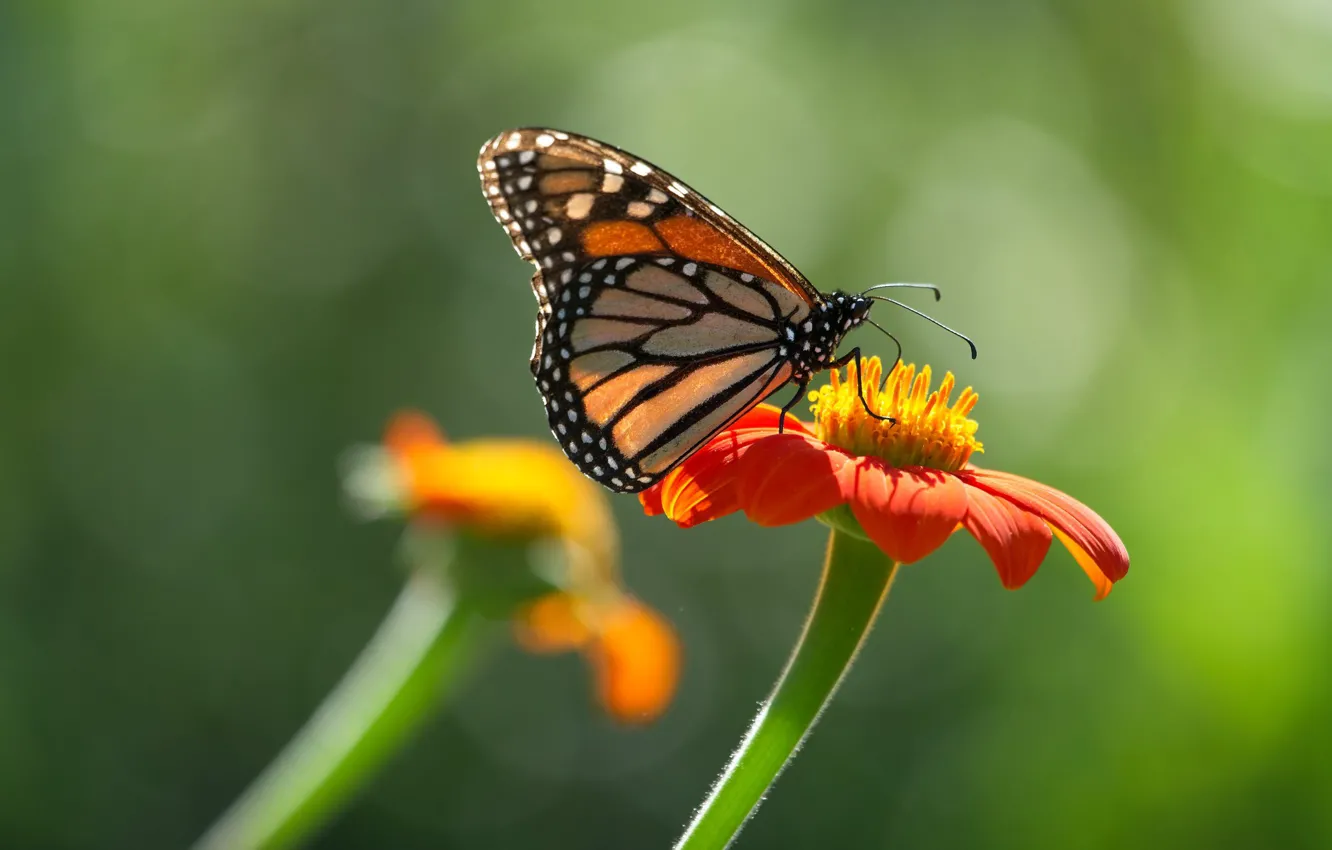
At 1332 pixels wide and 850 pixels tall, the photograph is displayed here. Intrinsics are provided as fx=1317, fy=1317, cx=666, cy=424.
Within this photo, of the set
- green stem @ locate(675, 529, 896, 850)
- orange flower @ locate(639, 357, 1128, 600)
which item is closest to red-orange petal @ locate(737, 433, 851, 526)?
orange flower @ locate(639, 357, 1128, 600)

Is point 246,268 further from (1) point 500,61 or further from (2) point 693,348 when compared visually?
(2) point 693,348

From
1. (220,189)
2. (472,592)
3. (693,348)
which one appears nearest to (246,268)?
(220,189)

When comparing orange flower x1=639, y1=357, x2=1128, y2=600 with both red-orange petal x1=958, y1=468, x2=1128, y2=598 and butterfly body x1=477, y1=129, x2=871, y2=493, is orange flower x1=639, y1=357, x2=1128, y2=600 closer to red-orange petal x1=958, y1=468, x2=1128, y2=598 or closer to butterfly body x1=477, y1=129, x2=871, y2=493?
red-orange petal x1=958, y1=468, x2=1128, y2=598

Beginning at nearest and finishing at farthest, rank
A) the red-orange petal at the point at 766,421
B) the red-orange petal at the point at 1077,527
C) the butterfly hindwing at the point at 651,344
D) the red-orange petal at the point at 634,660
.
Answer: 1. the red-orange petal at the point at 1077,527
2. the red-orange petal at the point at 766,421
3. the butterfly hindwing at the point at 651,344
4. the red-orange petal at the point at 634,660

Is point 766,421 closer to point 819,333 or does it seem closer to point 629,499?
point 819,333

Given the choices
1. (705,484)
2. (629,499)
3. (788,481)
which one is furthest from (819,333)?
(629,499)

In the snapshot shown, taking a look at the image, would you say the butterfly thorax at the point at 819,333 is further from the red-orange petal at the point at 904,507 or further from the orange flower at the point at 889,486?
the red-orange petal at the point at 904,507

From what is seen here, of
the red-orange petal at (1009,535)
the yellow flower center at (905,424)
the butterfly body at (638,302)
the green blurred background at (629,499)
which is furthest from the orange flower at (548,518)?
the green blurred background at (629,499)

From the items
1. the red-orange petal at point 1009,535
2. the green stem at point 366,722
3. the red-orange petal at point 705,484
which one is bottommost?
the green stem at point 366,722
